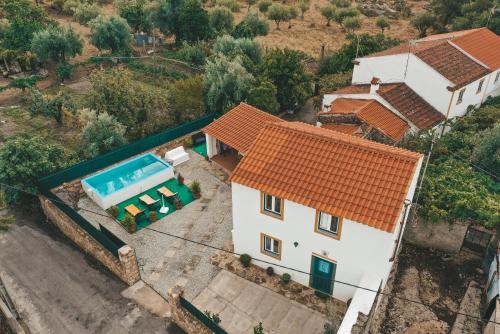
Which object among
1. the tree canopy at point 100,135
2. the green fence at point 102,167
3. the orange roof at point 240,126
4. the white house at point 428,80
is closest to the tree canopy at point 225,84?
the green fence at point 102,167

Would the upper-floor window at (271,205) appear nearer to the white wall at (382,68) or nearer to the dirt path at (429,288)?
the dirt path at (429,288)

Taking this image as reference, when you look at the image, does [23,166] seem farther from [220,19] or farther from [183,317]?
[220,19]

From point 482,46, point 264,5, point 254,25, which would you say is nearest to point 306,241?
point 482,46

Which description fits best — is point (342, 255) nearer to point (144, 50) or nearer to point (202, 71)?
point (202, 71)

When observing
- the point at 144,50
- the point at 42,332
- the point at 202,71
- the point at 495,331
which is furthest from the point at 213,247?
the point at 144,50

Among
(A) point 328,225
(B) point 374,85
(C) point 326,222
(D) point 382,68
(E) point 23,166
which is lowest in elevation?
(E) point 23,166
